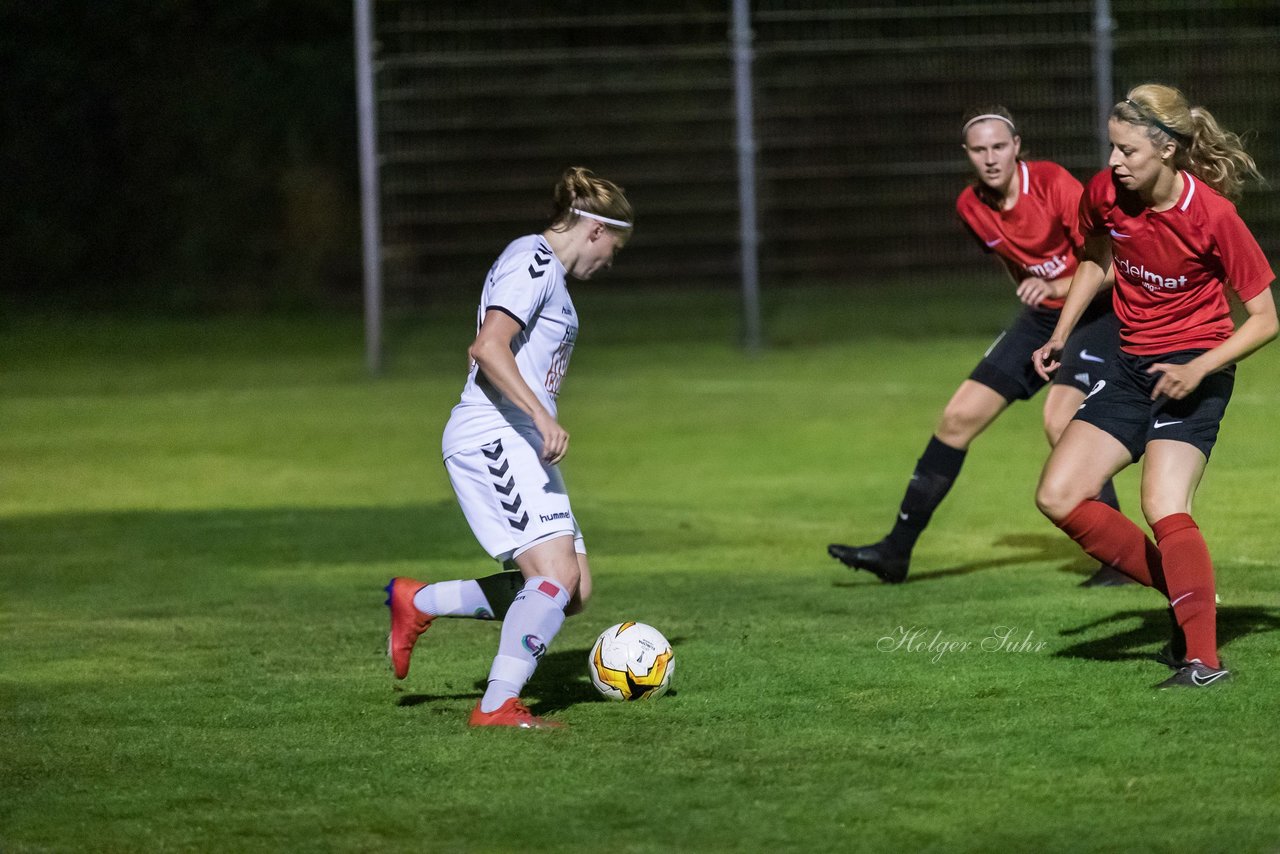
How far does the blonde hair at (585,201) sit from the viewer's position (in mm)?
5633

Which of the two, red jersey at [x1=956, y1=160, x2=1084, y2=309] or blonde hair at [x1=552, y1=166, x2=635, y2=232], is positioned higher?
blonde hair at [x1=552, y1=166, x2=635, y2=232]

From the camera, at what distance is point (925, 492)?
7938mm

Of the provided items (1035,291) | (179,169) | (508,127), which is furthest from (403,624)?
(179,169)

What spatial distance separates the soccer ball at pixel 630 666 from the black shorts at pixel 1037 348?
2574mm

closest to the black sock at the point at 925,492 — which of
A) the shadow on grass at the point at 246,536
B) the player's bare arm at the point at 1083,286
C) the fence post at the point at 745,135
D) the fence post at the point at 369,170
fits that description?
the player's bare arm at the point at 1083,286

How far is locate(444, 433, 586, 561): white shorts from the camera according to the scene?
5.54m

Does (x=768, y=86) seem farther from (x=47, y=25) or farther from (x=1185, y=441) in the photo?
(x=1185, y=441)

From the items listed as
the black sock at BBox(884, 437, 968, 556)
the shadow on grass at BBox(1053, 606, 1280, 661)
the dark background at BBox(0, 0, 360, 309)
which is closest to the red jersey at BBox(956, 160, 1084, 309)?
the black sock at BBox(884, 437, 968, 556)

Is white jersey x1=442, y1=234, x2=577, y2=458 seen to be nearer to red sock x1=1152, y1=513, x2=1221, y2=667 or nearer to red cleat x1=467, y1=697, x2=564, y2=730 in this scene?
red cleat x1=467, y1=697, x2=564, y2=730

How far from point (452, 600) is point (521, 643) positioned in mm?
479

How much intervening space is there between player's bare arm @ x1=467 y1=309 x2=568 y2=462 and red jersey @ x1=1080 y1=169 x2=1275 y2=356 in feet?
6.27

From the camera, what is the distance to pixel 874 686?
589 centimetres

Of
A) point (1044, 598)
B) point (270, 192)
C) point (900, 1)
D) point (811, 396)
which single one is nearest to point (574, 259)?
point (1044, 598)

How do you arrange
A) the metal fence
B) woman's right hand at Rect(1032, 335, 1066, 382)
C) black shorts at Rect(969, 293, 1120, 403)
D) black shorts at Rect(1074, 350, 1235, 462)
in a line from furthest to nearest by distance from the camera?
the metal fence → black shorts at Rect(969, 293, 1120, 403) → woman's right hand at Rect(1032, 335, 1066, 382) → black shorts at Rect(1074, 350, 1235, 462)
